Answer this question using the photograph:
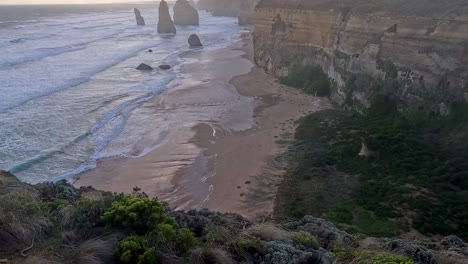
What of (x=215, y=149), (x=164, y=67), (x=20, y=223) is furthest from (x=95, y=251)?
(x=164, y=67)

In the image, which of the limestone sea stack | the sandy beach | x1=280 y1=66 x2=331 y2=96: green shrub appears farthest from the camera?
the limestone sea stack

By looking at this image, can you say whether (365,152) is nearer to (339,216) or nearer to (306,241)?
(339,216)

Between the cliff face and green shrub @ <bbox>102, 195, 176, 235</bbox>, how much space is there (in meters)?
16.7

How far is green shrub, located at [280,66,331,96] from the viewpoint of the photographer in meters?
32.1

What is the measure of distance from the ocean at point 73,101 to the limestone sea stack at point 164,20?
69.1 ft

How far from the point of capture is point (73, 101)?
31688mm

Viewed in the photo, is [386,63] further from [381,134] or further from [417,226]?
[417,226]

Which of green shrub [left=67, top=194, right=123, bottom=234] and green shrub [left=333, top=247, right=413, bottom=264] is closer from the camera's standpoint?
green shrub [left=333, top=247, right=413, bottom=264]

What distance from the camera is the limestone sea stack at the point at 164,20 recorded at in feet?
274

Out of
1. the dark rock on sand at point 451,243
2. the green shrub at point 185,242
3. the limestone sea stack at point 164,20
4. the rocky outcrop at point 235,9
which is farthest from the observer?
the rocky outcrop at point 235,9

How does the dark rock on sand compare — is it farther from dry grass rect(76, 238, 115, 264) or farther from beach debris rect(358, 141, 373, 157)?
dry grass rect(76, 238, 115, 264)

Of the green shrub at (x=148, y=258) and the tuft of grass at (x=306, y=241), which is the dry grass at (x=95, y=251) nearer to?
the green shrub at (x=148, y=258)

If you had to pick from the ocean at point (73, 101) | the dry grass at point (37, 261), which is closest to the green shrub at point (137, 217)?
the dry grass at point (37, 261)

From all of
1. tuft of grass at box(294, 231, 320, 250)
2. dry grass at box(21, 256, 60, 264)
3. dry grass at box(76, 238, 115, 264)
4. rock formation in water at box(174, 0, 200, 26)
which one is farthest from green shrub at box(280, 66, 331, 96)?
rock formation in water at box(174, 0, 200, 26)
